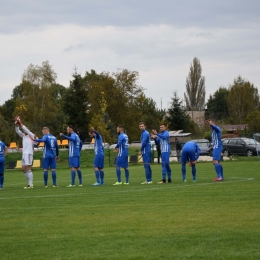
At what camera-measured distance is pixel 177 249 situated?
9.04 metres

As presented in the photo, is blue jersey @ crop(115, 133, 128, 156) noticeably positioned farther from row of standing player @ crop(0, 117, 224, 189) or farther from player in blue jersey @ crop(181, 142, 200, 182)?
player in blue jersey @ crop(181, 142, 200, 182)

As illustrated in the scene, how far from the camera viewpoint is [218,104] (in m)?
140

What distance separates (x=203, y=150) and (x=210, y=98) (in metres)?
90.0

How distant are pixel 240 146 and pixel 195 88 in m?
82.4

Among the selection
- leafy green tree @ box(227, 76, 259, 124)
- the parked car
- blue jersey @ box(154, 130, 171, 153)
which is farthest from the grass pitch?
leafy green tree @ box(227, 76, 259, 124)

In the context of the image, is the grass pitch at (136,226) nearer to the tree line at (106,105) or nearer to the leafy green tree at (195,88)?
the tree line at (106,105)

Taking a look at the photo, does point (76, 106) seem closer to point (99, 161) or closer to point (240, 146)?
point (240, 146)

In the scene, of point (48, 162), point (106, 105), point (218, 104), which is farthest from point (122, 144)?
point (218, 104)

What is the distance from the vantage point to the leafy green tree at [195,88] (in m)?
131

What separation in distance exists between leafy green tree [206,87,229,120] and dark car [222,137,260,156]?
83840 mm

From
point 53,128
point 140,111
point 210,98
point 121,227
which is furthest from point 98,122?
point 210,98

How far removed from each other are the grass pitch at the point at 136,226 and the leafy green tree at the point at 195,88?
115 metres

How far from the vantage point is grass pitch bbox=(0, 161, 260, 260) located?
29.6 feet

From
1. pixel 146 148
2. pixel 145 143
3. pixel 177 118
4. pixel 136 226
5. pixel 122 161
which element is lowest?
pixel 136 226
